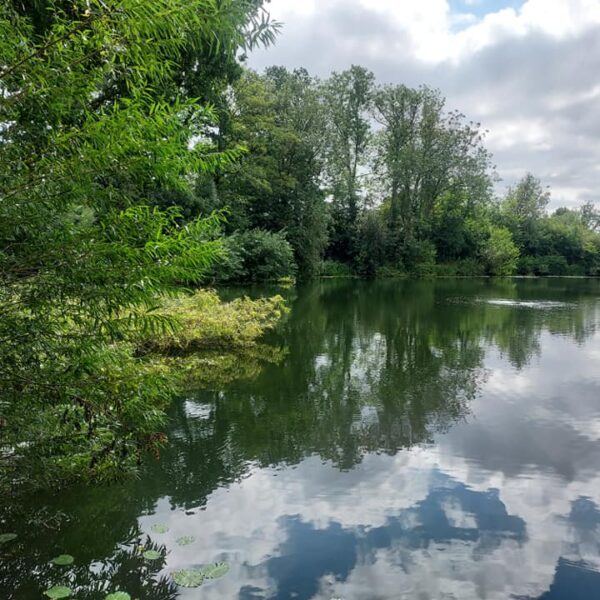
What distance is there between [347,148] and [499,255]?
17.7 m

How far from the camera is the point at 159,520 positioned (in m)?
4.21

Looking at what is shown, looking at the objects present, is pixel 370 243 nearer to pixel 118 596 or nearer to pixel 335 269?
pixel 335 269

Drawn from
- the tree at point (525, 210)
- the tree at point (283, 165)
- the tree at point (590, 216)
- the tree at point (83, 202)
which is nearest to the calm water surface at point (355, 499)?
the tree at point (83, 202)

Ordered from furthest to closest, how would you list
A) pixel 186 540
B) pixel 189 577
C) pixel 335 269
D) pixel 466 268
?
pixel 466 268 → pixel 335 269 → pixel 186 540 → pixel 189 577

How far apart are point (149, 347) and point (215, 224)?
22.4 ft

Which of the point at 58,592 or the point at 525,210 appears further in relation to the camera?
the point at 525,210

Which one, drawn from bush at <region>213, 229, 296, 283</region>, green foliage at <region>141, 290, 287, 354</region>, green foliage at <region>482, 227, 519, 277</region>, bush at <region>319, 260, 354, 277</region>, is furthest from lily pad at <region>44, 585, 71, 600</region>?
green foliage at <region>482, 227, 519, 277</region>

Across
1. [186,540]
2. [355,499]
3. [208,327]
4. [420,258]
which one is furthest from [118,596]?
[420,258]

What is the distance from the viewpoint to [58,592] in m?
3.19

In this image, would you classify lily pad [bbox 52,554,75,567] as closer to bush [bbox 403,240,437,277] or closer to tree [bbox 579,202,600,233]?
bush [bbox 403,240,437,277]

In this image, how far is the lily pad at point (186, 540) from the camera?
3881 millimetres

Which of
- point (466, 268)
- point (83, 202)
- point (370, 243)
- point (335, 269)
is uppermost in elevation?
point (370, 243)

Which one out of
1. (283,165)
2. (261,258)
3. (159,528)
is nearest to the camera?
(159,528)

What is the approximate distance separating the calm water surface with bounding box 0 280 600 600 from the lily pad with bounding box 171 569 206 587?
0.23 ft
